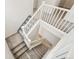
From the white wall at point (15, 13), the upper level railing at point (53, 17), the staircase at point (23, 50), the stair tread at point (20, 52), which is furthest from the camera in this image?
the white wall at point (15, 13)

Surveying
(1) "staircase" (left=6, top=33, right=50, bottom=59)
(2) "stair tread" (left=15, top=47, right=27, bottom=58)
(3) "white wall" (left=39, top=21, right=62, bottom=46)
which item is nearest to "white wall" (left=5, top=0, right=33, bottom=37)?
(1) "staircase" (left=6, top=33, right=50, bottom=59)

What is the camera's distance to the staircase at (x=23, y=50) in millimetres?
4047

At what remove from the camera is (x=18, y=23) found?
5539 millimetres

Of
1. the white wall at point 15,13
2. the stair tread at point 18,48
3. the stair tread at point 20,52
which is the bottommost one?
the stair tread at point 20,52

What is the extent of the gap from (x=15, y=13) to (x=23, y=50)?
1.93 metres

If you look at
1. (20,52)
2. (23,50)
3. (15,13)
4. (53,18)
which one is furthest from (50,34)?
(15,13)

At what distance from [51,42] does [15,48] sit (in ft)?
4.95

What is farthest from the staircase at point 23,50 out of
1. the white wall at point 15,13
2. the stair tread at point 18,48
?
the white wall at point 15,13

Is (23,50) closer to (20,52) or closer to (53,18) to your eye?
(20,52)

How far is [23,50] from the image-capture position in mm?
4328

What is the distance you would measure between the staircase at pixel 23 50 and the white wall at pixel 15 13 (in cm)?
78

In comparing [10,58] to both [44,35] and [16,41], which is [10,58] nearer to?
[16,41]

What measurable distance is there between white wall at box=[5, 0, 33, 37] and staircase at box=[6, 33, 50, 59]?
2.56ft

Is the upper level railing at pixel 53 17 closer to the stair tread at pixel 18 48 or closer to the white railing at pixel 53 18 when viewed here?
the white railing at pixel 53 18
